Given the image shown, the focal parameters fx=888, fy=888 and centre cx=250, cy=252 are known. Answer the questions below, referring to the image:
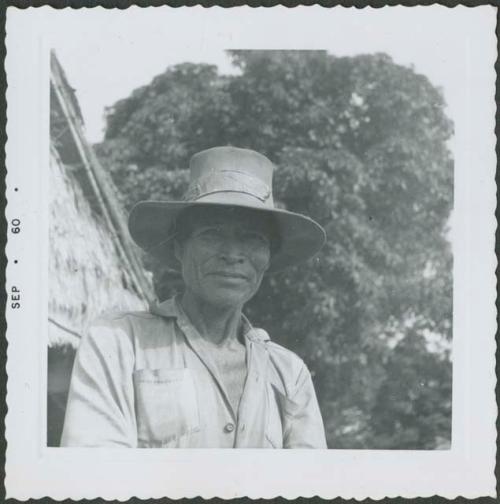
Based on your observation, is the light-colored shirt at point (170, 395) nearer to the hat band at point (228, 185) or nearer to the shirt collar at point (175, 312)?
the shirt collar at point (175, 312)

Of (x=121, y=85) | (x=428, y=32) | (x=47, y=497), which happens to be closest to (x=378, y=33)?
(x=428, y=32)

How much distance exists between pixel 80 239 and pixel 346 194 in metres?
1.34

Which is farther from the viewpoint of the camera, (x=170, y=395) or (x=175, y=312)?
(x=175, y=312)

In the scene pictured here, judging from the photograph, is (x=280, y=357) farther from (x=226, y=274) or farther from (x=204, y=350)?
(x=226, y=274)

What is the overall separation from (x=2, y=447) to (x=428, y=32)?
2531 millimetres

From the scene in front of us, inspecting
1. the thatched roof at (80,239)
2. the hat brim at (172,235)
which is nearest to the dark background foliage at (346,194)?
the thatched roof at (80,239)

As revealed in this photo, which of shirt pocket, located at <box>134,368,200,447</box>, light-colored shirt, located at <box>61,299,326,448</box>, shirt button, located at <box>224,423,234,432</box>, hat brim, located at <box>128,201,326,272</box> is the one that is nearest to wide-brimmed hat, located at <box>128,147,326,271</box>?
hat brim, located at <box>128,201,326,272</box>

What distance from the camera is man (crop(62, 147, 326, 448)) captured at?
345 cm

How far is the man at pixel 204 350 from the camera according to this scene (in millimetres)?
3453

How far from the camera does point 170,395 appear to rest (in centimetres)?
348

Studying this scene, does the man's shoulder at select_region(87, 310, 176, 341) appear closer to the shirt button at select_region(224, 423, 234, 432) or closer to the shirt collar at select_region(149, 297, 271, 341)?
the shirt collar at select_region(149, 297, 271, 341)

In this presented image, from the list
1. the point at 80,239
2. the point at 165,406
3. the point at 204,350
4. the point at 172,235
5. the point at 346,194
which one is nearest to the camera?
the point at 165,406

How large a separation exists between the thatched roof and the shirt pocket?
0.39m

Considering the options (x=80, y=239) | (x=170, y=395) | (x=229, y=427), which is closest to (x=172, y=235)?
(x=80, y=239)
